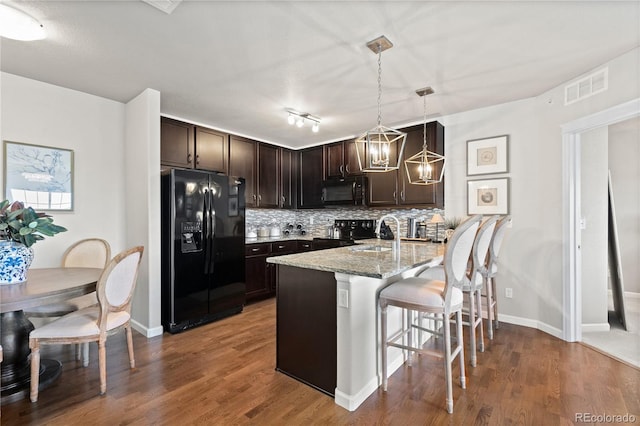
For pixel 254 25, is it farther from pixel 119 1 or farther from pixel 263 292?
pixel 263 292

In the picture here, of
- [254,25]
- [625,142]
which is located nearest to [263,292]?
[254,25]

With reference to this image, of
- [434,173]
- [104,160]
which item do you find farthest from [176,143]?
[434,173]

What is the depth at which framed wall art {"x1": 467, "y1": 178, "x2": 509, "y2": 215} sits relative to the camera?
3471 millimetres

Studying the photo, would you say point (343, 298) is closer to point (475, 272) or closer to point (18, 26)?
point (475, 272)

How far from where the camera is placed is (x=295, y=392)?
2.11 meters

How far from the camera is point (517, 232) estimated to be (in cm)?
340

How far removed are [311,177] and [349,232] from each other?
1141mm

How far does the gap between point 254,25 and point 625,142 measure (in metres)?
5.14

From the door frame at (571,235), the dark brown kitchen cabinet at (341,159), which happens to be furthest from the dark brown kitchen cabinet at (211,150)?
the door frame at (571,235)

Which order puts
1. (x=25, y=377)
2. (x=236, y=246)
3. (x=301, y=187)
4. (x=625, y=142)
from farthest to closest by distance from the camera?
(x=301, y=187) < (x=625, y=142) < (x=236, y=246) < (x=25, y=377)

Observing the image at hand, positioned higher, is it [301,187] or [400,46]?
[400,46]

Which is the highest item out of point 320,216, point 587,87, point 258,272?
point 587,87

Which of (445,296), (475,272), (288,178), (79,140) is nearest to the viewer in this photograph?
(445,296)

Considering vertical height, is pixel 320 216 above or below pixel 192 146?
below
